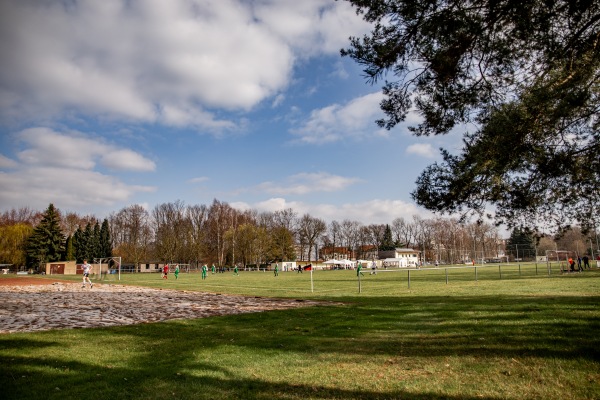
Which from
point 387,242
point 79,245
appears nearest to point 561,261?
point 387,242

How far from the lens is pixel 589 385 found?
545cm

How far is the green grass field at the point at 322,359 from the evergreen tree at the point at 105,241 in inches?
3660

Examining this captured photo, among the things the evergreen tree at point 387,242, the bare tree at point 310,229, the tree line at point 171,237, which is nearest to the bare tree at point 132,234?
the tree line at point 171,237

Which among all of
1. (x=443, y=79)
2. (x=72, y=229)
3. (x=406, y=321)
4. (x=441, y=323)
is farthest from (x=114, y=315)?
(x=72, y=229)

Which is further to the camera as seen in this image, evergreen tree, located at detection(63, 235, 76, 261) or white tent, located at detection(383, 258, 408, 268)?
white tent, located at detection(383, 258, 408, 268)

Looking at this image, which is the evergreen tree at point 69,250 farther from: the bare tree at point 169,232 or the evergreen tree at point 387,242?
the evergreen tree at point 387,242

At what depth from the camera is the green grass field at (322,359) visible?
18.2 ft

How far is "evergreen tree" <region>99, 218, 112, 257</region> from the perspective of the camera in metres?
93.5

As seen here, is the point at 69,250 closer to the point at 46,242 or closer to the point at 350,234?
the point at 46,242

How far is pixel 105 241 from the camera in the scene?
9556 cm

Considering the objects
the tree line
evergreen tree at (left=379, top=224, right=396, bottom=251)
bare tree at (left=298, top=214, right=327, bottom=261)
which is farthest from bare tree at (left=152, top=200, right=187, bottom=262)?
evergreen tree at (left=379, top=224, right=396, bottom=251)

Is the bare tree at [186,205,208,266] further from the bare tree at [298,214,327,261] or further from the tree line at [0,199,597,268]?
the bare tree at [298,214,327,261]

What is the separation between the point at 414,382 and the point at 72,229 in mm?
110849

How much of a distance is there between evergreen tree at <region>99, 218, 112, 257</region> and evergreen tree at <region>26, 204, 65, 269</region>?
1112cm
